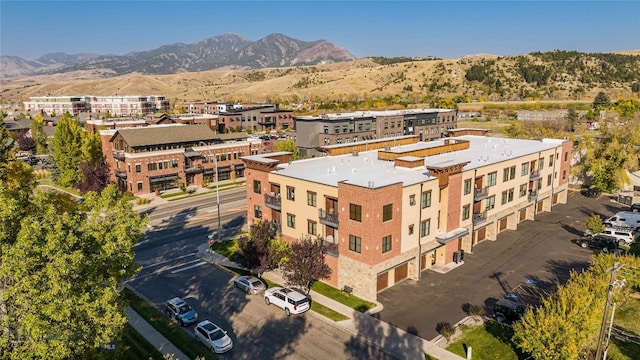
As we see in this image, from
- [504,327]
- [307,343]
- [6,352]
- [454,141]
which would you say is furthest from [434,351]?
[454,141]

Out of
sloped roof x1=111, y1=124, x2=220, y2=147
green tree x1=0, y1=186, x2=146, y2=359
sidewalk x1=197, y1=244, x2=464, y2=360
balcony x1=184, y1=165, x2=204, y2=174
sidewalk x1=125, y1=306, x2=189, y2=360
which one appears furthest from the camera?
balcony x1=184, y1=165, x2=204, y2=174

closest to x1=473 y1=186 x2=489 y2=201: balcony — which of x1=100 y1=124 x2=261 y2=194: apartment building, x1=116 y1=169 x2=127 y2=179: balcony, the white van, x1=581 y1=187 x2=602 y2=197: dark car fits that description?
the white van

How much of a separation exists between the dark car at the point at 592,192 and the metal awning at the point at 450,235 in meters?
37.5

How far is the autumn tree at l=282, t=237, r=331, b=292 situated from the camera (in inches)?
1369

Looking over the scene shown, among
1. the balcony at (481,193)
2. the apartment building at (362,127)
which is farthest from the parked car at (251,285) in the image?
the apartment building at (362,127)

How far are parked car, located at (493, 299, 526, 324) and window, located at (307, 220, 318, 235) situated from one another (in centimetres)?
1647

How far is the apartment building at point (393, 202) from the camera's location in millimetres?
35688

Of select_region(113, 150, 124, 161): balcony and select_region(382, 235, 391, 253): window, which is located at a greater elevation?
select_region(113, 150, 124, 161): balcony

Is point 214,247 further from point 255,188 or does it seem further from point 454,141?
point 454,141

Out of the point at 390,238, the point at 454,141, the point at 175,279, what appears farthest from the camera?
the point at 454,141

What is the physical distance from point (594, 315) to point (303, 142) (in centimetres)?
7252

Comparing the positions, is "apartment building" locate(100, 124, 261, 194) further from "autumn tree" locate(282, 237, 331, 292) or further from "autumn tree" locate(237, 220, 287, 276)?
"autumn tree" locate(282, 237, 331, 292)

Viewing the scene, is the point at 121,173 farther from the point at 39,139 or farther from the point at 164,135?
the point at 39,139

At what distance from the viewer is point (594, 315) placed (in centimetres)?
2403
